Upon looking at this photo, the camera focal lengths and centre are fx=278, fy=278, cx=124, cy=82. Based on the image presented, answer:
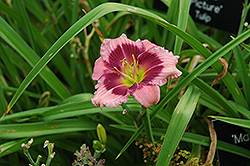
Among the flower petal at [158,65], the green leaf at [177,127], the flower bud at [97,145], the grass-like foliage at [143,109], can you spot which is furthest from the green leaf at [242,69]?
the flower bud at [97,145]

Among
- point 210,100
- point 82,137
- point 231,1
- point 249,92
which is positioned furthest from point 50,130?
point 231,1

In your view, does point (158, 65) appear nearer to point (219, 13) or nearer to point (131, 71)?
point (131, 71)

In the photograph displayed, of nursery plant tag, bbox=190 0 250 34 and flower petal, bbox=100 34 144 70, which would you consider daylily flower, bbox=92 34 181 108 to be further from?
nursery plant tag, bbox=190 0 250 34

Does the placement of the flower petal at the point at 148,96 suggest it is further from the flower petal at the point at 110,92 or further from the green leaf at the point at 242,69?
the green leaf at the point at 242,69

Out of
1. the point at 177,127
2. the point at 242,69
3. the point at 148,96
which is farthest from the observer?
the point at 242,69

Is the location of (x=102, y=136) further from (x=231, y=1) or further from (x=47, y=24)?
(x=47, y=24)

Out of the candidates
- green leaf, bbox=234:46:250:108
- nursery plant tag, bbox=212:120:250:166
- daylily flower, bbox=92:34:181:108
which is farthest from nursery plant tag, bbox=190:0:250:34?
daylily flower, bbox=92:34:181:108

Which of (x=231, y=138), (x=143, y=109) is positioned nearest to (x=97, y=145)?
(x=143, y=109)
